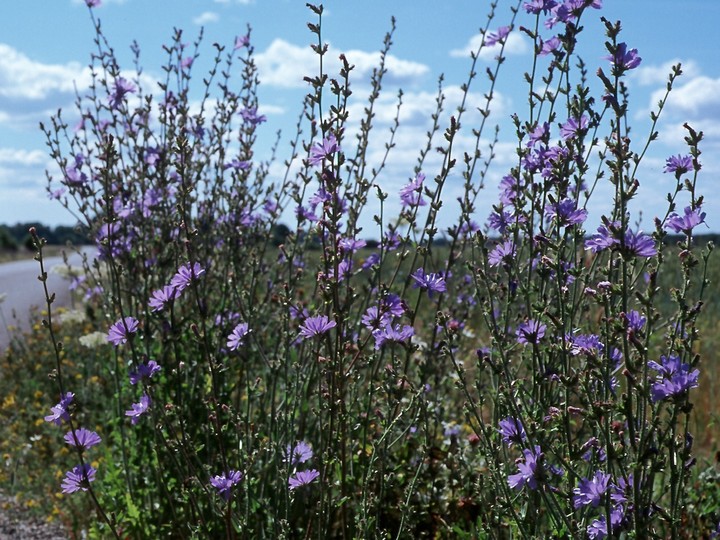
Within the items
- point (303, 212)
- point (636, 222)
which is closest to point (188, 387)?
point (303, 212)

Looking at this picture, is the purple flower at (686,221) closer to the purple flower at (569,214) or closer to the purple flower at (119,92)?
the purple flower at (569,214)

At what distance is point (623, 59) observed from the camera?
2070mm

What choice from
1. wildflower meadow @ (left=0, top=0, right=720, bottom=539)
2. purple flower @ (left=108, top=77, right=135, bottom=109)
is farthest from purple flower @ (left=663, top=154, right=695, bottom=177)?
purple flower @ (left=108, top=77, right=135, bottom=109)

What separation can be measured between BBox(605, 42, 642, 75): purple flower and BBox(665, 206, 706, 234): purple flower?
16.0 inches

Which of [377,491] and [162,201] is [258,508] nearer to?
[377,491]

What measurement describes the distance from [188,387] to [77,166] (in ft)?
4.17

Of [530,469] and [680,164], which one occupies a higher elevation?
[680,164]

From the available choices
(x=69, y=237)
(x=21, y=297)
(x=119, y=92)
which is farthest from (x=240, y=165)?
(x=69, y=237)

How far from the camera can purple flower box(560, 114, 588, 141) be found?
2437mm

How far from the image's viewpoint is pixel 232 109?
444cm

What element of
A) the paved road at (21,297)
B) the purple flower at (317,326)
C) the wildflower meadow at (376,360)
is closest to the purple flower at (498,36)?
the wildflower meadow at (376,360)

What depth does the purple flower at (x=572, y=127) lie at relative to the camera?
2.44 metres

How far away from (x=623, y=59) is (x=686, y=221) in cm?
45

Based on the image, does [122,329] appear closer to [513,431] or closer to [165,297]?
[165,297]
